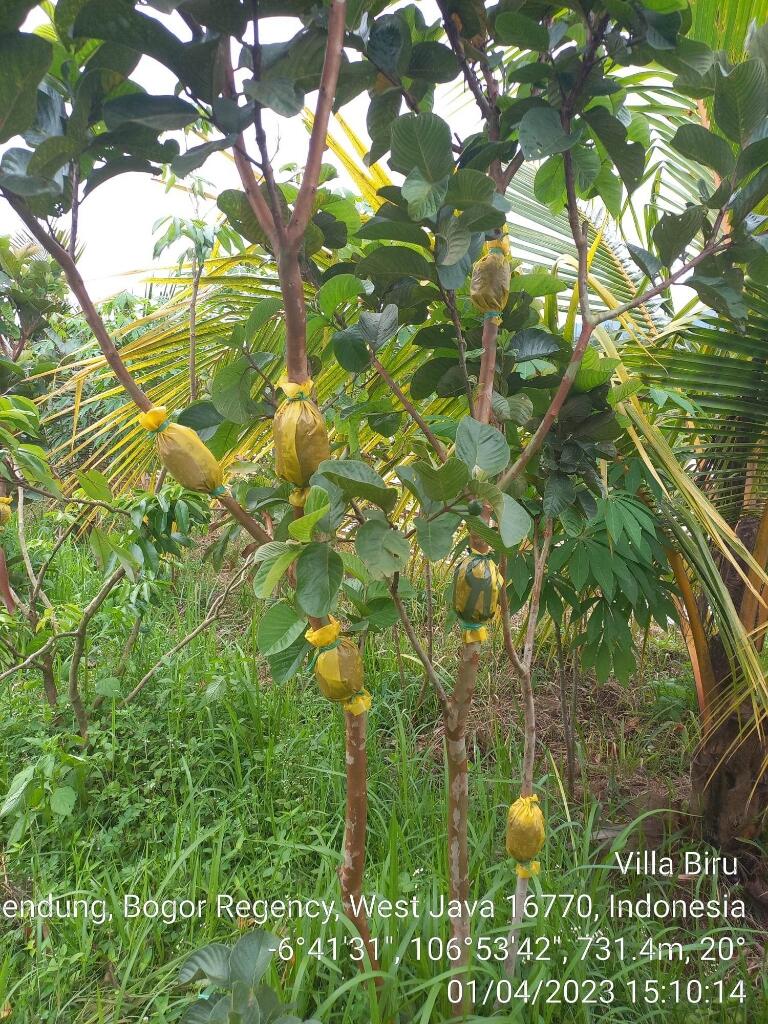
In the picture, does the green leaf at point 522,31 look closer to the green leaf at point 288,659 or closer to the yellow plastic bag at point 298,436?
the yellow plastic bag at point 298,436

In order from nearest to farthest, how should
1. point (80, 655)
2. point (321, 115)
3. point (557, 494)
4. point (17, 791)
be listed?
point (321, 115)
point (557, 494)
point (17, 791)
point (80, 655)

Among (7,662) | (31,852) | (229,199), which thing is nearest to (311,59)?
(229,199)

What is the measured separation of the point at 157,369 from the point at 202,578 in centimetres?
156

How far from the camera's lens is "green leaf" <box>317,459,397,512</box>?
1.79ft

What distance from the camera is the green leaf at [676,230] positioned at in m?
0.65

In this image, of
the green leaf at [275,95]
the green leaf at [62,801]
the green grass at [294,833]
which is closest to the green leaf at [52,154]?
the green leaf at [275,95]

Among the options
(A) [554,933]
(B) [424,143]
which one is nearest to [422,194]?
(B) [424,143]

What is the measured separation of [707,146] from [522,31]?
7.7 inches

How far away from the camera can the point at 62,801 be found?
1485 millimetres

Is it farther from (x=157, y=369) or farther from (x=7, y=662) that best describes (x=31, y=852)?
(x=157, y=369)

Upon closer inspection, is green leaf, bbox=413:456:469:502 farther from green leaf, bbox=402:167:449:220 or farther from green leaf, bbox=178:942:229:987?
green leaf, bbox=178:942:229:987

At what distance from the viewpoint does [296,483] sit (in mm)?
609

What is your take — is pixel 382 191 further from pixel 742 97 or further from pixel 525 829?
pixel 525 829

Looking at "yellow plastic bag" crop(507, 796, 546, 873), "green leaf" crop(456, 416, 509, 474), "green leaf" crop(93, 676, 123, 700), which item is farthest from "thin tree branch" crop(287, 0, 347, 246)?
"green leaf" crop(93, 676, 123, 700)
